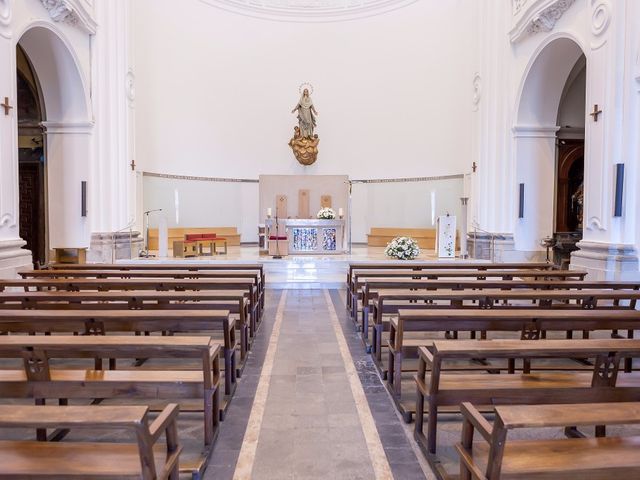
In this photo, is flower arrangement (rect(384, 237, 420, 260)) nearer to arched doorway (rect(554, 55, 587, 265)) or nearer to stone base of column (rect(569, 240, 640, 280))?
stone base of column (rect(569, 240, 640, 280))

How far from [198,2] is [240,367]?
13084 mm

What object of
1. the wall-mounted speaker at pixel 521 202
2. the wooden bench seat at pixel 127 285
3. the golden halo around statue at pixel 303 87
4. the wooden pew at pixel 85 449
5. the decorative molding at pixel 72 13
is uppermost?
the golden halo around statue at pixel 303 87

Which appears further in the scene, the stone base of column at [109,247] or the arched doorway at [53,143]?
the stone base of column at [109,247]

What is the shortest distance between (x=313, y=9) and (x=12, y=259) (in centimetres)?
1176

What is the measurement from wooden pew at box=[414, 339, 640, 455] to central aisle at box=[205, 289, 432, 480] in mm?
301

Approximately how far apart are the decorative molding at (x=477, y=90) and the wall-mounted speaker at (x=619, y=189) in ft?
16.1

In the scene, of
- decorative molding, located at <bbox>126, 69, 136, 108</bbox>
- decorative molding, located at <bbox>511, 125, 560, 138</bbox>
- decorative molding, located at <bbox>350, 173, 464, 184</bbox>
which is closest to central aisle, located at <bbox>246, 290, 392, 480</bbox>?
decorative molding, located at <bbox>511, 125, 560, 138</bbox>

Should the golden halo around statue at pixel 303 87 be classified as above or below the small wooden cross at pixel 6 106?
above

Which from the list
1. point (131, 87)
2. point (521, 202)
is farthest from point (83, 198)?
point (521, 202)

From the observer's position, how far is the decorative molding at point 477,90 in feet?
38.0

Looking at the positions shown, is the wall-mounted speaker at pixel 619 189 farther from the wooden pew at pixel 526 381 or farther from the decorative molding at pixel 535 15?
the wooden pew at pixel 526 381

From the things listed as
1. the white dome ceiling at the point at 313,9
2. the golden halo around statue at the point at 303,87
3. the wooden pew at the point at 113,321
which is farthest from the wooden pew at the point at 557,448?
the white dome ceiling at the point at 313,9

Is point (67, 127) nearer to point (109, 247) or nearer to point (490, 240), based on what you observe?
point (109, 247)

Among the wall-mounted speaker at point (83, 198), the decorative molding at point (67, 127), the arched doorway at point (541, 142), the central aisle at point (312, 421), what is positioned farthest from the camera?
the arched doorway at point (541, 142)
